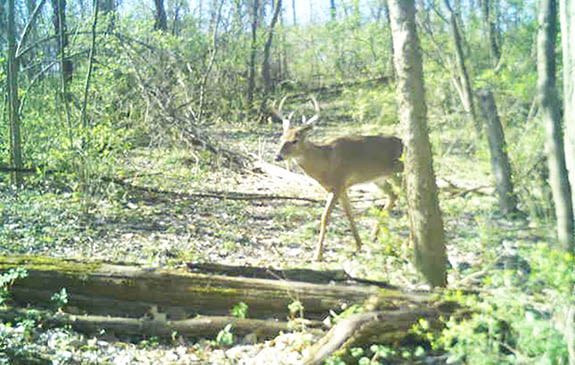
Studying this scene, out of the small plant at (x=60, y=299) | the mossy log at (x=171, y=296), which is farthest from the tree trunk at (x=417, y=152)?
the small plant at (x=60, y=299)

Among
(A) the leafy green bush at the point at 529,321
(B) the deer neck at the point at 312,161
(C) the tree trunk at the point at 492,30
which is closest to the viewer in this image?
(A) the leafy green bush at the point at 529,321

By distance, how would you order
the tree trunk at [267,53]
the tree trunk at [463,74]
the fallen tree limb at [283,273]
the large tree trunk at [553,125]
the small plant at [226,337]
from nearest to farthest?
the large tree trunk at [553,125] < the small plant at [226,337] < the fallen tree limb at [283,273] < the tree trunk at [463,74] < the tree trunk at [267,53]

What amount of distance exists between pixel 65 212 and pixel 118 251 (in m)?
1.93

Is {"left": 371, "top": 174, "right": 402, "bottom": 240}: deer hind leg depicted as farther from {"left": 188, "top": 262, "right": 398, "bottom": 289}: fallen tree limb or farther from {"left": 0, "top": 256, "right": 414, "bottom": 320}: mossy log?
{"left": 0, "top": 256, "right": 414, "bottom": 320}: mossy log

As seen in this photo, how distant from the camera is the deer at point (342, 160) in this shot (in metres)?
8.89

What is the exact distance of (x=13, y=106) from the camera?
10789 millimetres

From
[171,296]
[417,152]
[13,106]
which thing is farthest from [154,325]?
[13,106]

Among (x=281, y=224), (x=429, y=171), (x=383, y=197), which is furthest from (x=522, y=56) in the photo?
(x=429, y=171)

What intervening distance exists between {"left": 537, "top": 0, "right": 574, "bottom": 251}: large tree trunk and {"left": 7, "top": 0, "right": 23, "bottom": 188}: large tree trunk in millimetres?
8424

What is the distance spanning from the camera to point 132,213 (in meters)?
9.70

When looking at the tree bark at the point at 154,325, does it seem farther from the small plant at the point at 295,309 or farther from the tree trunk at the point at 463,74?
the tree trunk at the point at 463,74

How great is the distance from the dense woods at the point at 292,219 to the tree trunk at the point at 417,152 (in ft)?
0.05

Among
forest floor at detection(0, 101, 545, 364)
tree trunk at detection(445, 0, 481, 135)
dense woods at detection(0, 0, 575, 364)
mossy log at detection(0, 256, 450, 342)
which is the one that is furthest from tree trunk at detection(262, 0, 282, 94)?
mossy log at detection(0, 256, 450, 342)

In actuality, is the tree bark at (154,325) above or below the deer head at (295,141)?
below
